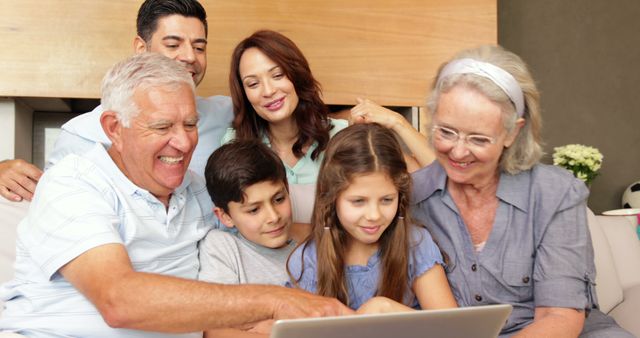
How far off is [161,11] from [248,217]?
0.93 metres

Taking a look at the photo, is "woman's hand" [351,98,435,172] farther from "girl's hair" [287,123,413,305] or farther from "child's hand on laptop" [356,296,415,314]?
"child's hand on laptop" [356,296,415,314]

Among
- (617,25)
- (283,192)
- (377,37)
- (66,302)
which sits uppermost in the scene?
(617,25)

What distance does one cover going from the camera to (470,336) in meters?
1.25

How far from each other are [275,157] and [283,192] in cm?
10

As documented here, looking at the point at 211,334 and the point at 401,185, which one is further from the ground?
the point at 401,185

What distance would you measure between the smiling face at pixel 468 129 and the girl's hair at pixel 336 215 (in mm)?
126

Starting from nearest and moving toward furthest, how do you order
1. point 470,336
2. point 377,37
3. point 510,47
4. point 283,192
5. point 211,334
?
1. point 470,336
2. point 211,334
3. point 283,192
4. point 377,37
5. point 510,47

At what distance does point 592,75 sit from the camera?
3.79m

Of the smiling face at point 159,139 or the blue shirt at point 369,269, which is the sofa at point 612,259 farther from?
the blue shirt at point 369,269

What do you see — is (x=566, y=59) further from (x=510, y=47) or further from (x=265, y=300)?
(x=265, y=300)

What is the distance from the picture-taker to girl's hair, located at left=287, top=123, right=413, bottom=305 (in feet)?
5.50

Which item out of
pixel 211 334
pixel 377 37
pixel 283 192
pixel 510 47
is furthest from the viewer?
pixel 510 47

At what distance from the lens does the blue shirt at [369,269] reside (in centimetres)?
169

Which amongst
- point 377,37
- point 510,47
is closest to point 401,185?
point 377,37
